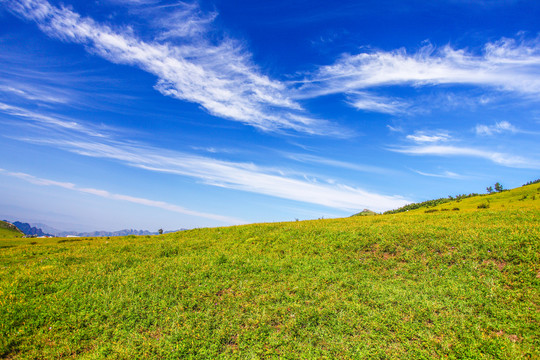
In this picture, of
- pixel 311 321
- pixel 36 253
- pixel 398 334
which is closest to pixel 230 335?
pixel 311 321

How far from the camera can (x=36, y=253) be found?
2100 cm

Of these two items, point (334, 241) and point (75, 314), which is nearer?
point (75, 314)

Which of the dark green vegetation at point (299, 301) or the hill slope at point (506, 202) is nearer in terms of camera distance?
the dark green vegetation at point (299, 301)

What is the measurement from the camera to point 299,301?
11.6 m

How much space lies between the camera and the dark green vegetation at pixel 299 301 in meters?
9.10

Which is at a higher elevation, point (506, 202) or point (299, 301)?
point (506, 202)

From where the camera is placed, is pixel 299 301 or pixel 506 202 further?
pixel 506 202

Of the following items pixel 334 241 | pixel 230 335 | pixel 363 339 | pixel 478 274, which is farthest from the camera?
pixel 334 241

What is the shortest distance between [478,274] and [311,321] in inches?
324

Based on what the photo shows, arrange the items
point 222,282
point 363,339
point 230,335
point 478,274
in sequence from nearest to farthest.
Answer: point 363,339 < point 230,335 < point 478,274 < point 222,282

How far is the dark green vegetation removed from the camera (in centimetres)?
910

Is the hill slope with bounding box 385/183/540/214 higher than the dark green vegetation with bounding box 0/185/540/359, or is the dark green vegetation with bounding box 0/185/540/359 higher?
the hill slope with bounding box 385/183/540/214

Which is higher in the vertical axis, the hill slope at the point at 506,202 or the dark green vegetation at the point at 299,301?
the hill slope at the point at 506,202

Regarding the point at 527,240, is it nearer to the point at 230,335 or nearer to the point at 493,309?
the point at 493,309
